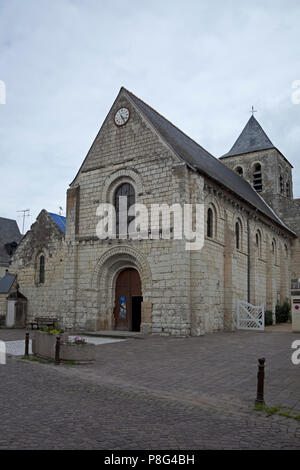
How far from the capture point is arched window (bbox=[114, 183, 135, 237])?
18.2m

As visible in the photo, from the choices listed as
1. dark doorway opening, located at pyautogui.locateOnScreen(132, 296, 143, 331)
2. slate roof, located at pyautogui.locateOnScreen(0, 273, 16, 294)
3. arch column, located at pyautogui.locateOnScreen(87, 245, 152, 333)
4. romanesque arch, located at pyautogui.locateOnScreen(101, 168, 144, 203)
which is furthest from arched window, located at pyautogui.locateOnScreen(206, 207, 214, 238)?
slate roof, located at pyautogui.locateOnScreen(0, 273, 16, 294)

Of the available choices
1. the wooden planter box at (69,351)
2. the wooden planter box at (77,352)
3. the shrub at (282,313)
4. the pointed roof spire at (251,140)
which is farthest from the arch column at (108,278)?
the pointed roof spire at (251,140)

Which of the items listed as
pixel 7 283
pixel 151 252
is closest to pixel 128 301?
pixel 151 252

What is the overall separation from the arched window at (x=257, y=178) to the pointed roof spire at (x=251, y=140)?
139cm

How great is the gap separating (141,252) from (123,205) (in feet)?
8.86

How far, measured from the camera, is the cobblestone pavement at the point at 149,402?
4727mm

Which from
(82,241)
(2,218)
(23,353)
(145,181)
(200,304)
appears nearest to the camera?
(23,353)

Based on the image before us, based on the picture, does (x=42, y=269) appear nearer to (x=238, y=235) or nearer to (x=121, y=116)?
(x=121, y=116)

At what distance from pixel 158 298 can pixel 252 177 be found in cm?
2043

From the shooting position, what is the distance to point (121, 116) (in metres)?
19.1

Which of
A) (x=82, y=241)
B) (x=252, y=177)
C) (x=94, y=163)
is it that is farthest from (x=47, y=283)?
(x=252, y=177)

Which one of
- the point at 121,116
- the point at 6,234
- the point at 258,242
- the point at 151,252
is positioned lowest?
the point at 151,252
